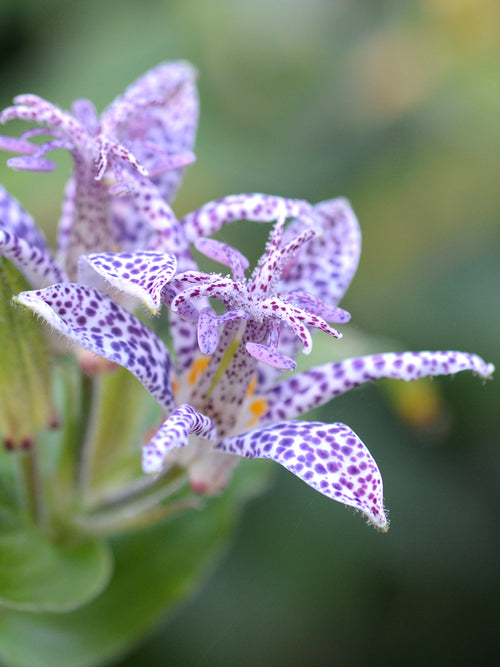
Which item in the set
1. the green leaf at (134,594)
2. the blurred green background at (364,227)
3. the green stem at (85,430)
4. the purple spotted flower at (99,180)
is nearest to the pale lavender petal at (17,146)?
the purple spotted flower at (99,180)

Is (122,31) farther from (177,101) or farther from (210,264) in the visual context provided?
(177,101)

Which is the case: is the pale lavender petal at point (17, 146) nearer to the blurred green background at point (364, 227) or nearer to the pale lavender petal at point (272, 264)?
the pale lavender petal at point (272, 264)

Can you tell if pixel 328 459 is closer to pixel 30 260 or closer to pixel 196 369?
pixel 196 369

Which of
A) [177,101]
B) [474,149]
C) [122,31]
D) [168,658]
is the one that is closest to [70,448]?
[177,101]

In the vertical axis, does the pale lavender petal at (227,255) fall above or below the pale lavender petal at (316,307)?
above

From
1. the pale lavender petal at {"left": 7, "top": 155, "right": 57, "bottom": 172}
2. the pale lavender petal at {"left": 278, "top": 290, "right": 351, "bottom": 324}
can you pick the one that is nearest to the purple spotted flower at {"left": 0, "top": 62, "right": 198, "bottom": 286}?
the pale lavender petal at {"left": 7, "top": 155, "right": 57, "bottom": 172}
